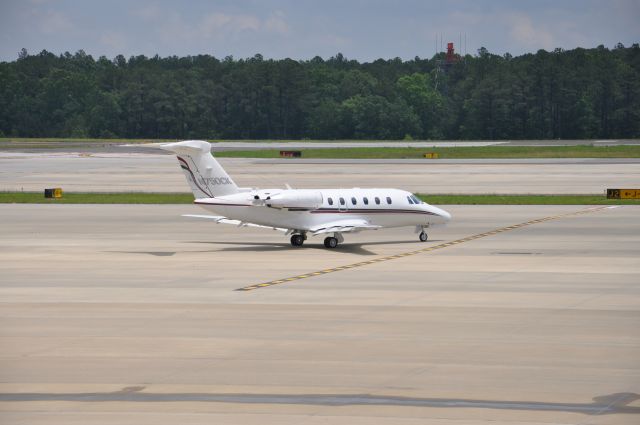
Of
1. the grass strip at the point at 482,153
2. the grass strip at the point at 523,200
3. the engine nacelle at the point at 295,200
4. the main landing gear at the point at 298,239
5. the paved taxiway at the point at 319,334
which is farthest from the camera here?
the grass strip at the point at 482,153

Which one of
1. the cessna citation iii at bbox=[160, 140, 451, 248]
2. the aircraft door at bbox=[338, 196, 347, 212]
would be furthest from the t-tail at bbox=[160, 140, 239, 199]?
the aircraft door at bbox=[338, 196, 347, 212]

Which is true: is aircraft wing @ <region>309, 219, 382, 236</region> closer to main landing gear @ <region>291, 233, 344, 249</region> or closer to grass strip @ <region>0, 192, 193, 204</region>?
main landing gear @ <region>291, 233, 344, 249</region>

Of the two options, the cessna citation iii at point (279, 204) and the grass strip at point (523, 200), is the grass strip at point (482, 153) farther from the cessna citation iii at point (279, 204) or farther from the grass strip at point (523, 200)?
the cessna citation iii at point (279, 204)

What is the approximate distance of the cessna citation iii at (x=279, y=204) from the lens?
1817 inches

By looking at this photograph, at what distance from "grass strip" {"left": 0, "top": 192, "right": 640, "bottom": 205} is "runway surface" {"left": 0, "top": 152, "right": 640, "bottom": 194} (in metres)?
5.10

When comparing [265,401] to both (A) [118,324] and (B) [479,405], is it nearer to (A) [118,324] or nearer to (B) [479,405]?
(B) [479,405]

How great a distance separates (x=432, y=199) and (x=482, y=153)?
69.2m

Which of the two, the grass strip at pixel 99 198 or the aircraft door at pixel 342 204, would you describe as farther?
the grass strip at pixel 99 198

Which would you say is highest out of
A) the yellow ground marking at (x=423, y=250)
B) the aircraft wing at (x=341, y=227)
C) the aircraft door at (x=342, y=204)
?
the aircraft door at (x=342, y=204)

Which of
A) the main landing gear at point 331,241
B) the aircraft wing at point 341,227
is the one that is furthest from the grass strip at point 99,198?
the aircraft wing at point 341,227

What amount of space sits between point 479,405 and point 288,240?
106ft

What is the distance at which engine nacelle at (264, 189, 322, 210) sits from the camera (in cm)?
4609

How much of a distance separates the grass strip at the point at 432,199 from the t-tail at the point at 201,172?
1075 inches

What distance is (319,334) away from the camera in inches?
1067
